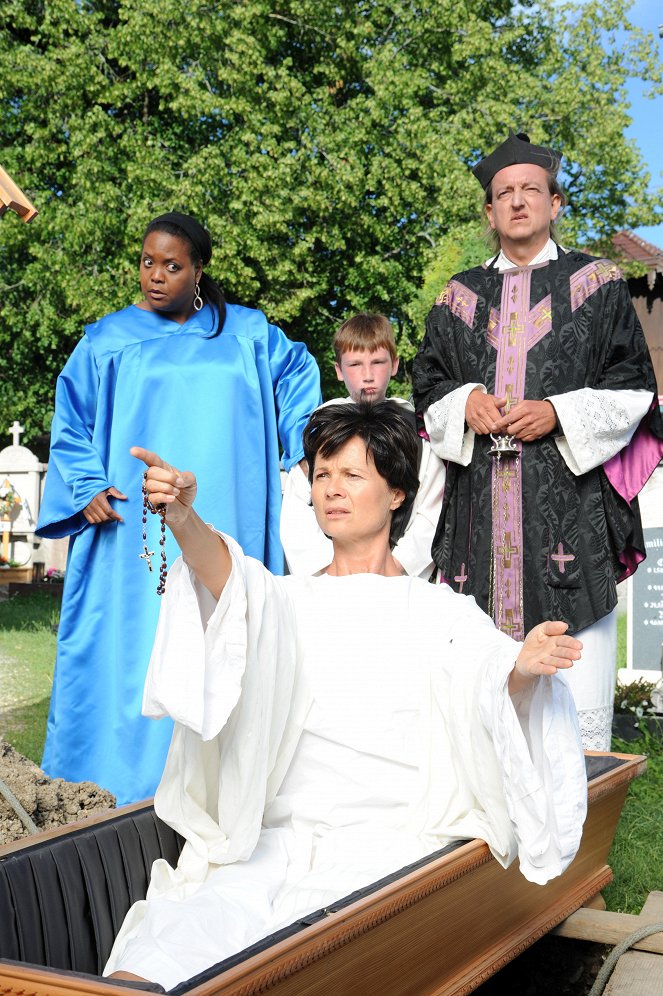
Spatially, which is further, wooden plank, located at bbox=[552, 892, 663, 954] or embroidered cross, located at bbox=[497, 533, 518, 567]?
embroidered cross, located at bbox=[497, 533, 518, 567]

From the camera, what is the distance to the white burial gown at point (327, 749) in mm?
2379

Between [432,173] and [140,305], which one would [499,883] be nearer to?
[140,305]

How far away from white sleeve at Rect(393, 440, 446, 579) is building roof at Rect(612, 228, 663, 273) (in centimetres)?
1996

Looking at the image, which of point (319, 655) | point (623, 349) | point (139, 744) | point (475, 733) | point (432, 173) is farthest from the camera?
point (432, 173)

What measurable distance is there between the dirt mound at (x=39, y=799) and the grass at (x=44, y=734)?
5.98 feet

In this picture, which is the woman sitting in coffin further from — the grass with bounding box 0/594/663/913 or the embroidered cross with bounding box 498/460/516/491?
the grass with bounding box 0/594/663/913

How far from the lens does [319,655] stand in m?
2.76

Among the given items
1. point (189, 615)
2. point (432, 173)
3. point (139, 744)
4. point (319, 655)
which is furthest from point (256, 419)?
point (432, 173)

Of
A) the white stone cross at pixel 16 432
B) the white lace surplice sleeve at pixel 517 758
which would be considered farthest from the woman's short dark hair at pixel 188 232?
the white stone cross at pixel 16 432

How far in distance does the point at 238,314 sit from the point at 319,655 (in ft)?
7.24

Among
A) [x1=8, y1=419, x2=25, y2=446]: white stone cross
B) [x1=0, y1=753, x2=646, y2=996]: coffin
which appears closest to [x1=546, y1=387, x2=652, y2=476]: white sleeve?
[x1=0, y1=753, x2=646, y2=996]: coffin

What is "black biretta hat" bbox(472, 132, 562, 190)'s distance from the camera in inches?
149

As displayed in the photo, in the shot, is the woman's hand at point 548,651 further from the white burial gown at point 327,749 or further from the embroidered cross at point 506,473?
the embroidered cross at point 506,473

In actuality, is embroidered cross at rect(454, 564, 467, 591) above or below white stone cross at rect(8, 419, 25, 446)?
→ below
